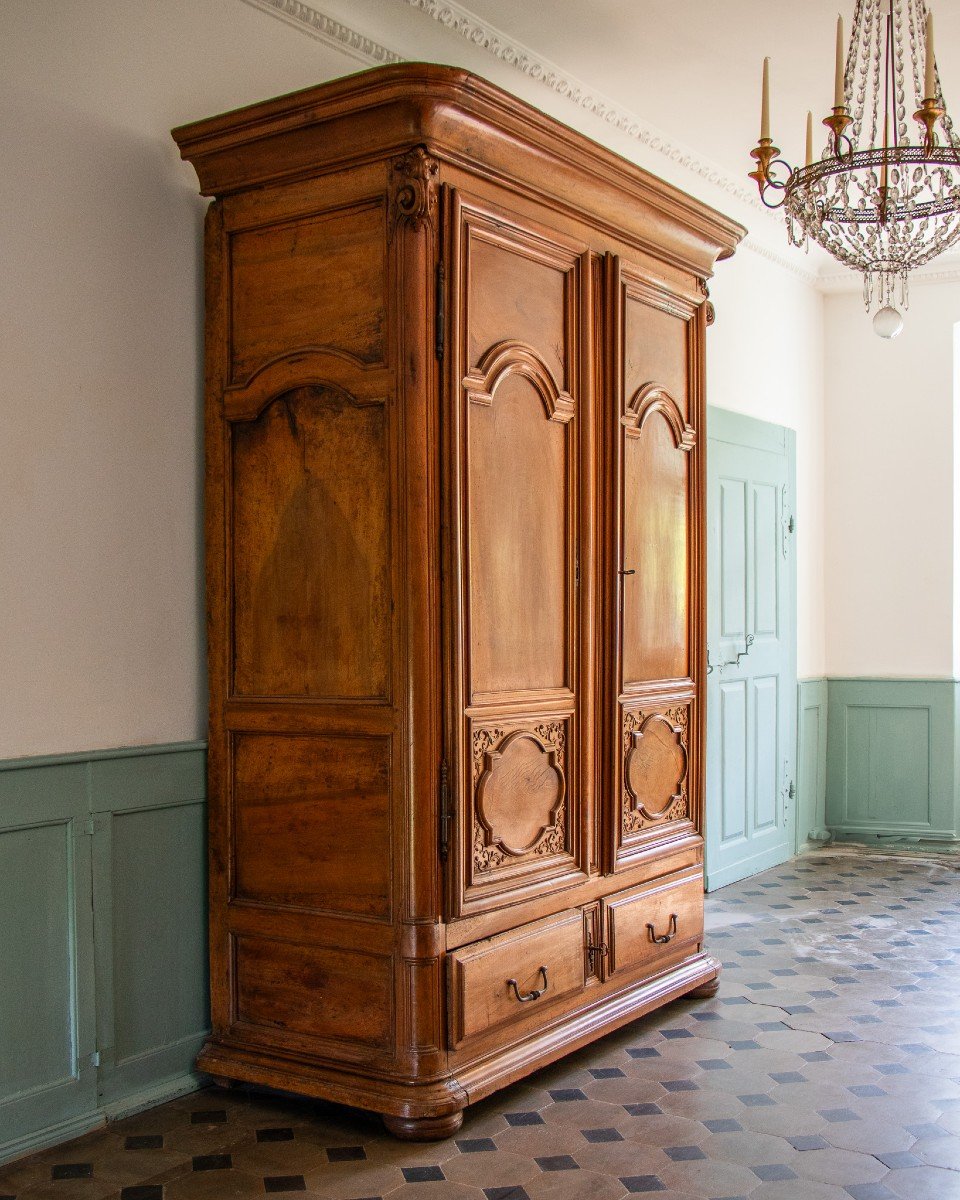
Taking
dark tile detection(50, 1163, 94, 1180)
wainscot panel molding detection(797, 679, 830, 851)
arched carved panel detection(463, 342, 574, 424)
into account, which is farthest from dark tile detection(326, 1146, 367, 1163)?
wainscot panel molding detection(797, 679, 830, 851)

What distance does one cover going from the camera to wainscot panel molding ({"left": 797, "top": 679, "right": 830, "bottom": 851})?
7.37 m

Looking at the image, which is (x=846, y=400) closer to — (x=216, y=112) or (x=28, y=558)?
(x=216, y=112)

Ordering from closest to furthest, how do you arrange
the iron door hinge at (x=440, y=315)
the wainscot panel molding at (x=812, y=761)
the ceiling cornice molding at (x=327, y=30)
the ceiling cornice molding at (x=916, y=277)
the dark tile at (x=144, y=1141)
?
1. the dark tile at (x=144, y=1141)
2. the iron door hinge at (x=440, y=315)
3. the ceiling cornice molding at (x=327, y=30)
4. the wainscot panel molding at (x=812, y=761)
5. the ceiling cornice molding at (x=916, y=277)

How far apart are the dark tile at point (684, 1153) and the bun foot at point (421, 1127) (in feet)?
1.79

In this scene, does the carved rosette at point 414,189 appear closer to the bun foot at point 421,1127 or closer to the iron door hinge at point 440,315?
the iron door hinge at point 440,315

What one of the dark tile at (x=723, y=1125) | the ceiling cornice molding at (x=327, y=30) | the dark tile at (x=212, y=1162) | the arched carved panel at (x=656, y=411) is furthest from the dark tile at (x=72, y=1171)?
the ceiling cornice molding at (x=327, y=30)

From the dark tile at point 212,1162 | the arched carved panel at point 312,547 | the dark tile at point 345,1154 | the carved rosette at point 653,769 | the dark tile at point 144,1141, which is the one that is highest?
the arched carved panel at point 312,547

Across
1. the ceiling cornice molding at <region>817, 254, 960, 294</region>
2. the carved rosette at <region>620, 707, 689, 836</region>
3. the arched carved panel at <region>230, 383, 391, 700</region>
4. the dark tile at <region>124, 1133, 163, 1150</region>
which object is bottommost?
the dark tile at <region>124, 1133, 163, 1150</region>

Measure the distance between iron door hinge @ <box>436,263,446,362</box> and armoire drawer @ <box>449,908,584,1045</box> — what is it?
1.58 m

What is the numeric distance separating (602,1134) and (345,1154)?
0.66 meters

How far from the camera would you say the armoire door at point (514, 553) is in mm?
3436

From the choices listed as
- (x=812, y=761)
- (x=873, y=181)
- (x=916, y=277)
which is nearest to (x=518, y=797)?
(x=873, y=181)

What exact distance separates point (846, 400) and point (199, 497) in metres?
5.13

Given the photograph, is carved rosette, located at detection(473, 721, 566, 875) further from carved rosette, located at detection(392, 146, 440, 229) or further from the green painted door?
the green painted door
